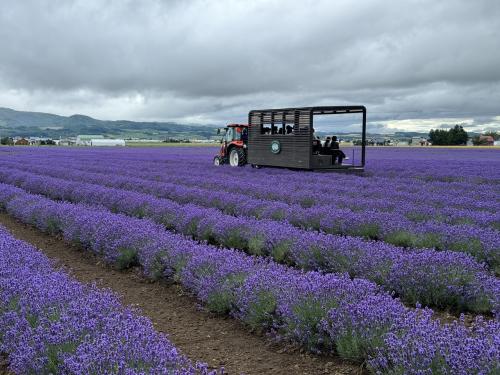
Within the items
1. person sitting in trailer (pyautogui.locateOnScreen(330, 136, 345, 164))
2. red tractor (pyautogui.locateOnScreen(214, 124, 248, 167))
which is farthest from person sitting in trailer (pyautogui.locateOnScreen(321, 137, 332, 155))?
red tractor (pyautogui.locateOnScreen(214, 124, 248, 167))

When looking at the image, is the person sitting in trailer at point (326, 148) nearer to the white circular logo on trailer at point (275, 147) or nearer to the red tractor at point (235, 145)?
the white circular logo on trailer at point (275, 147)

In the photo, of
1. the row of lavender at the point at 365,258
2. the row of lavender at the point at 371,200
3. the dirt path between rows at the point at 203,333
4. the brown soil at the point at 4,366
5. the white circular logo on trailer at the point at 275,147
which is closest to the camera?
the brown soil at the point at 4,366

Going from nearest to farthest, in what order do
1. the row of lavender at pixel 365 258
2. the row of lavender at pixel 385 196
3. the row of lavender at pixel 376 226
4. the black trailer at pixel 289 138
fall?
the row of lavender at pixel 365 258
the row of lavender at pixel 376 226
the row of lavender at pixel 385 196
the black trailer at pixel 289 138

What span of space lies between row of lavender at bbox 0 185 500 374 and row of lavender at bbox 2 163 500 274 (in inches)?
82.5

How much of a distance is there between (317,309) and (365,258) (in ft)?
5.81

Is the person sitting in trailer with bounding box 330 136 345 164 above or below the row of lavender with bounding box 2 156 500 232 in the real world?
above

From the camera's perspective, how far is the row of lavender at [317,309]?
2.81 m

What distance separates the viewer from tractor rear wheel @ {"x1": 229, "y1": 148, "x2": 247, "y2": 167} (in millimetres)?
22844

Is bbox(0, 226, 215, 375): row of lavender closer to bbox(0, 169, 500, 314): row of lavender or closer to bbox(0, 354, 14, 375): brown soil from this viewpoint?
bbox(0, 354, 14, 375): brown soil

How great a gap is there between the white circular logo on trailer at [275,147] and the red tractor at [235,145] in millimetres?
2854

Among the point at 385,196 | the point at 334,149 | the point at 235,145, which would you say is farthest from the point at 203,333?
the point at 235,145

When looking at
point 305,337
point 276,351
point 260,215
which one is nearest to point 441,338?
point 305,337

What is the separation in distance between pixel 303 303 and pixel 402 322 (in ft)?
2.88

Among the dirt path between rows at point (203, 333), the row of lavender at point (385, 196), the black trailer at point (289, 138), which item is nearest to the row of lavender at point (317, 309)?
the dirt path between rows at point (203, 333)
